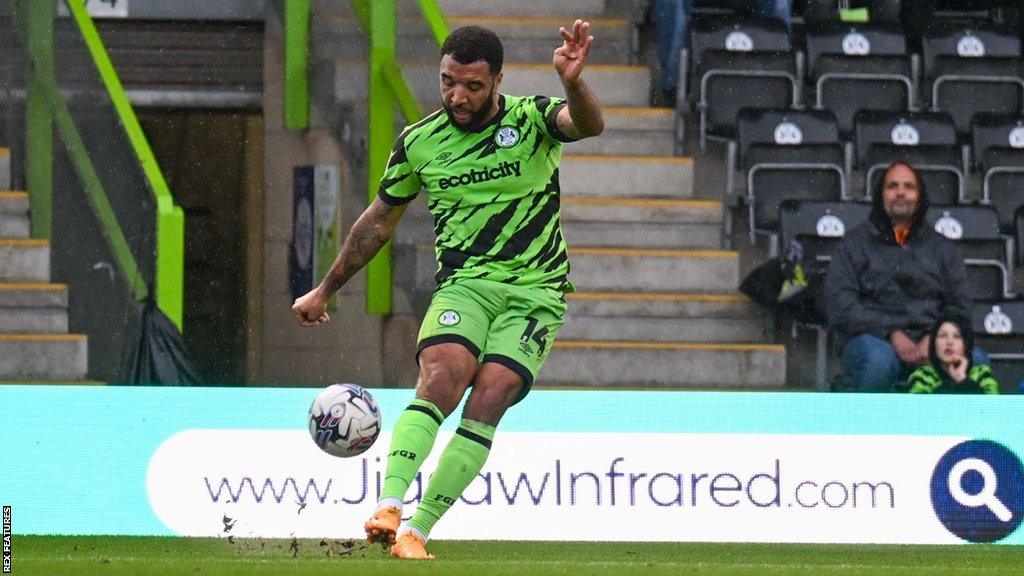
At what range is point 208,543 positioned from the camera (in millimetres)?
7164

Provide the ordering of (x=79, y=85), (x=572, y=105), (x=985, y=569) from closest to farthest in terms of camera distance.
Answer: (x=572, y=105) < (x=985, y=569) < (x=79, y=85)

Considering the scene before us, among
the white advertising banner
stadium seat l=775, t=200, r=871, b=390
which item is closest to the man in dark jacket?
stadium seat l=775, t=200, r=871, b=390

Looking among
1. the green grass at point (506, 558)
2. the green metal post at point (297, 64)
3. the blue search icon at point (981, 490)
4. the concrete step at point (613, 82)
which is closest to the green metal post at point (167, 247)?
the green grass at point (506, 558)

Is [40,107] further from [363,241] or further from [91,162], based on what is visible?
[363,241]

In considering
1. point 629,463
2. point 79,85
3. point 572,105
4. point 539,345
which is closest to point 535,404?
point 629,463

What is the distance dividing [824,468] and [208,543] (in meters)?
2.62

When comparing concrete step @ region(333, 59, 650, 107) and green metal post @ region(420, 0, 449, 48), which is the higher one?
green metal post @ region(420, 0, 449, 48)

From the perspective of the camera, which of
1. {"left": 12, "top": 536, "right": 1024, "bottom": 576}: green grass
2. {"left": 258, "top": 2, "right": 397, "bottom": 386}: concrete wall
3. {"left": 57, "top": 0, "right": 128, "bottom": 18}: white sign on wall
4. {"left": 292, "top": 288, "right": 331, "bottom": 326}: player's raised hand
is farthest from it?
{"left": 57, "top": 0, "right": 128, "bottom": 18}: white sign on wall

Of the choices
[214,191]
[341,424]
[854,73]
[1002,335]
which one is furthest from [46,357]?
[214,191]

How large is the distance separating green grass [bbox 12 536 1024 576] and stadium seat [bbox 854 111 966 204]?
13.0ft

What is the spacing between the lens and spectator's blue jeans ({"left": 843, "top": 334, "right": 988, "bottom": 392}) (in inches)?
359

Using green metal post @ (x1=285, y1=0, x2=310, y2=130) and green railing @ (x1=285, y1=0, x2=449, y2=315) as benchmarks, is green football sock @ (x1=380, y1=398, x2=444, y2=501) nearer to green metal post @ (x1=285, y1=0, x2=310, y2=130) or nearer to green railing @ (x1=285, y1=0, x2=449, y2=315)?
green railing @ (x1=285, y1=0, x2=449, y2=315)

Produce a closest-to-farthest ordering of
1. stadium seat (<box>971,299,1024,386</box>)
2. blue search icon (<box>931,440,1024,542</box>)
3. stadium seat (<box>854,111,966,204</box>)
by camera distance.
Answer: blue search icon (<box>931,440,1024,542</box>), stadium seat (<box>971,299,1024,386</box>), stadium seat (<box>854,111,966,204</box>)

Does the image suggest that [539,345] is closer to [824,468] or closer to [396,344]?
[824,468]
